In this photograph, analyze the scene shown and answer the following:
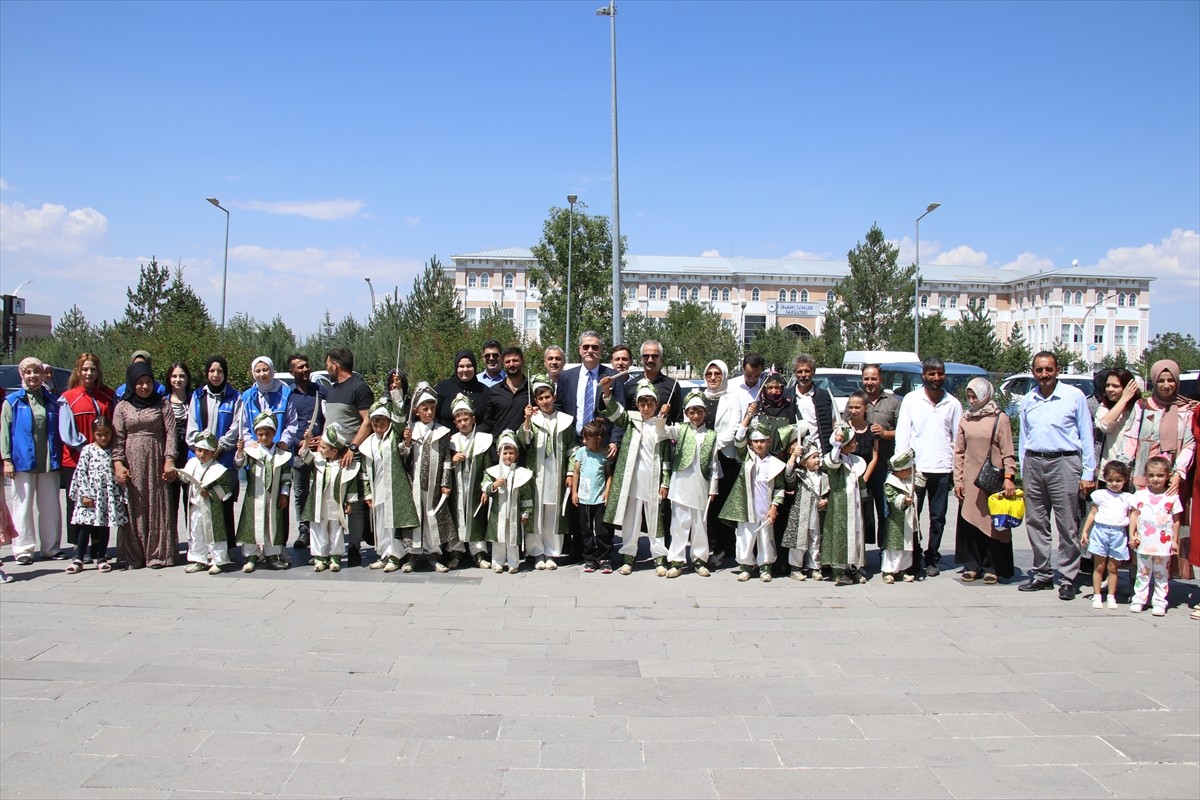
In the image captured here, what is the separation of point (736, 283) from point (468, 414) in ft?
276

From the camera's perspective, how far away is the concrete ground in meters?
3.82

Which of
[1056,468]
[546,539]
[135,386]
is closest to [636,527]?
[546,539]

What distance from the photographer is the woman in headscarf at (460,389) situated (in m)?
7.68

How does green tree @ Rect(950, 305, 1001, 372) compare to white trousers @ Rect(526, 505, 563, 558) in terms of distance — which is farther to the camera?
green tree @ Rect(950, 305, 1001, 372)

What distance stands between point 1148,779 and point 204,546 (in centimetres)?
685

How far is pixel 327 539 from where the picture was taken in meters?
7.56

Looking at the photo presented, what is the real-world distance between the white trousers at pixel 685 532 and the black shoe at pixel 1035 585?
2.55m

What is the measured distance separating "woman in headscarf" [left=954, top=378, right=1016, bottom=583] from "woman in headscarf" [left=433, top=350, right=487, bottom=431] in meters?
4.13

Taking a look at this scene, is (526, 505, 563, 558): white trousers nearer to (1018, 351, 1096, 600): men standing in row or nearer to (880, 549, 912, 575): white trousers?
(880, 549, 912, 575): white trousers

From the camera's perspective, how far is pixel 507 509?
24.2 ft

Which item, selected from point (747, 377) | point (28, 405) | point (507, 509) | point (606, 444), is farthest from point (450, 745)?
point (28, 405)

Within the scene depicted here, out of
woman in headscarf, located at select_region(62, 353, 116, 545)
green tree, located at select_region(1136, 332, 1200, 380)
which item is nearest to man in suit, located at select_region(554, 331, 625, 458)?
woman in headscarf, located at select_region(62, 353, 116, 545)

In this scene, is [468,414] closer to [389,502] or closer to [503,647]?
[389,502]

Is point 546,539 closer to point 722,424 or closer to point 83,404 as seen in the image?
point 722,424
